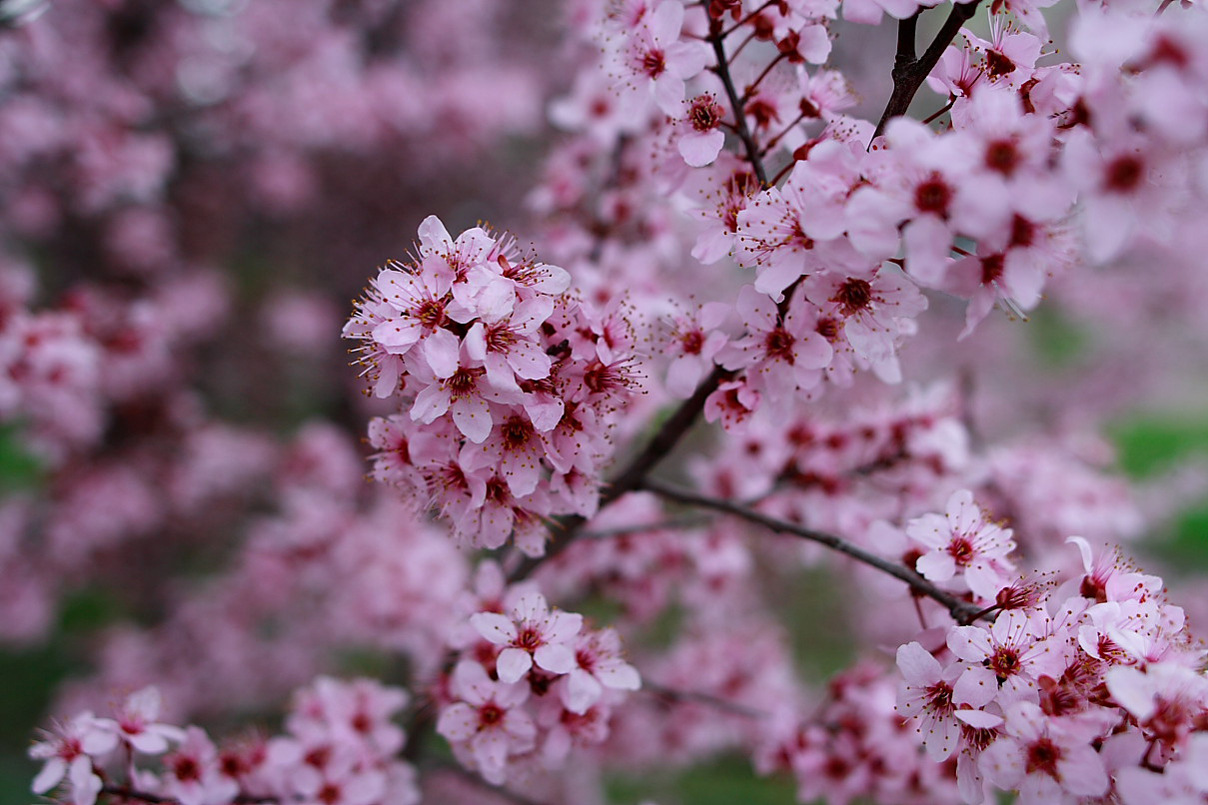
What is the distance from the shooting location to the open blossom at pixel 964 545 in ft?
4.32

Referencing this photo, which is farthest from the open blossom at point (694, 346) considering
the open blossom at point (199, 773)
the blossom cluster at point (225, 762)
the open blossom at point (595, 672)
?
the open blossom at point (199, 773)

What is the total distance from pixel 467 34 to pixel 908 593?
5.00 m

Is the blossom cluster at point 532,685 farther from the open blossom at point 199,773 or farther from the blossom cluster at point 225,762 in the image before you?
the open blossom at point 199,773

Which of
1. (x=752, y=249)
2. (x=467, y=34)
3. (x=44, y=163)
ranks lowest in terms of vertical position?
(x=752, y=249)

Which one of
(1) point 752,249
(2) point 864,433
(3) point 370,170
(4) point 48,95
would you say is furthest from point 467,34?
(1) point 752,249

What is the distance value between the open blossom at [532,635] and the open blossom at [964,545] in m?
0.63

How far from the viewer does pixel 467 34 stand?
5258 millimetres

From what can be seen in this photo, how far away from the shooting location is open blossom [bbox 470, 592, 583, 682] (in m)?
1.30

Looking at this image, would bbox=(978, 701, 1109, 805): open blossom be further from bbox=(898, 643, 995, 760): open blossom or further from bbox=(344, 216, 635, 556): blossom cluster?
bbox=(344, 216, 635, 556): blossom cluster

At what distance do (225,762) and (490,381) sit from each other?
1082mm

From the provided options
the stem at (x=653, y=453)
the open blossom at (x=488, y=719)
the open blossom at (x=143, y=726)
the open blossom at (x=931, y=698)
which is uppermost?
the stem at (x=653, y=453)

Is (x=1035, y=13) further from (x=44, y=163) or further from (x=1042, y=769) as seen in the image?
(x=44, y=163)

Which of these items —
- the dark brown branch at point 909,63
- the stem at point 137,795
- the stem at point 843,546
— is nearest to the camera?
the dark brown branch at point 909,63

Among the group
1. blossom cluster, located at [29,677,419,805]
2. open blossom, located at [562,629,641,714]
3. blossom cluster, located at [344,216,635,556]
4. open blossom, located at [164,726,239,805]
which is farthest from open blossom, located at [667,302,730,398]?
open blossom, located at [164,726,239,805]
